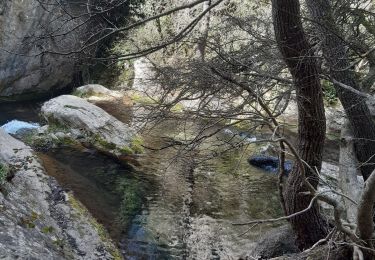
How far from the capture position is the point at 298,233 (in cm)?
466

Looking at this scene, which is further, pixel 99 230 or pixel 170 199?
pixel 170 199

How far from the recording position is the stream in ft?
19.4

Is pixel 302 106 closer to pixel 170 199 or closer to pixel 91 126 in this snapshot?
pixel 170 199

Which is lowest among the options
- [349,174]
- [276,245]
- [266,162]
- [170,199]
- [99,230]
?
[276,245]

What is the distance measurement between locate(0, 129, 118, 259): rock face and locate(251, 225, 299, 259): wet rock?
1783 mm

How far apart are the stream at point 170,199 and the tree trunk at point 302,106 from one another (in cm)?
119

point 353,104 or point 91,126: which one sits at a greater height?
point 91,126

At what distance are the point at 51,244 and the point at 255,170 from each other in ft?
19.5

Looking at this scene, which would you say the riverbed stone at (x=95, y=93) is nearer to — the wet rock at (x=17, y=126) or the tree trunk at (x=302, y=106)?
the wet rock at (x=17, y=126)

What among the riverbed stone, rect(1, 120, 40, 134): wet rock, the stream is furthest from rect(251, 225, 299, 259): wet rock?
the riverbed stone

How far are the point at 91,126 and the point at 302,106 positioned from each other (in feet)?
21.9

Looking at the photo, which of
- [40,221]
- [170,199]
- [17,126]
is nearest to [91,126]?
[17,126]

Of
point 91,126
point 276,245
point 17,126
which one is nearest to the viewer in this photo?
point 276,245

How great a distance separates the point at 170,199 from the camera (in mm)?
7430
